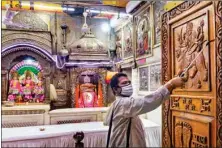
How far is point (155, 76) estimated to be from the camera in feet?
10.9

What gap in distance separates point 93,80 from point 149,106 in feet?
12.9

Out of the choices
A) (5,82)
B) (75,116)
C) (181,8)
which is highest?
(181,8)

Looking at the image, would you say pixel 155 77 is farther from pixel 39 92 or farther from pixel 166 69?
pixel 39 92

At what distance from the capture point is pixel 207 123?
1.26 meters

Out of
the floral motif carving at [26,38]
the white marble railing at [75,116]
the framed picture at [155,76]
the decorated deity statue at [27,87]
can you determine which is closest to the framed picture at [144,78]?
the framed picture at [155,76]

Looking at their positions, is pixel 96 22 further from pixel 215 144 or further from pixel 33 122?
pixel 215 144

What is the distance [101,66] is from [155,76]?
6.56ft

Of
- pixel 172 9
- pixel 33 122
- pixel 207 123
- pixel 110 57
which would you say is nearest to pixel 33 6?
pixel 110 57

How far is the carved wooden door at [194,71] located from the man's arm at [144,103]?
22 centimetres

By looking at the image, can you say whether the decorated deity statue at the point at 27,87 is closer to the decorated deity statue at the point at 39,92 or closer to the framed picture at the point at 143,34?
the decorated deity statue at the point at 39,92

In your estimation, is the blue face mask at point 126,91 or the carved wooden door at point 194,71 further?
the blue face mask at point 126,91

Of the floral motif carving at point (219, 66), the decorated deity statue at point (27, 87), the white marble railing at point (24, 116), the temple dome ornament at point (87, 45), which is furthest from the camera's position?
Result: the temple dome ornament at point (87, 45)

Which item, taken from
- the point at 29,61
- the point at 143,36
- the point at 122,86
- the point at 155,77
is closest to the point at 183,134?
the point at 122,86

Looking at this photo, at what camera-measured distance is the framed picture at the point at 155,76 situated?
10.5ft
